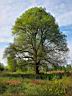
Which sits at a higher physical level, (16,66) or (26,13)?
(26,13)

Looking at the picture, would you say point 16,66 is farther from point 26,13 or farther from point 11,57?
point 26,13

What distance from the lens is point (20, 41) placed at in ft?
156

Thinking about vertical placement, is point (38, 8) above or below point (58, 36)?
above

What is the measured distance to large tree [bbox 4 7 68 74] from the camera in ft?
155

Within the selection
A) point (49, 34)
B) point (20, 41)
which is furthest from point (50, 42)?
point (20, 41)

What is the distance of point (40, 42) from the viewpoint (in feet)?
155

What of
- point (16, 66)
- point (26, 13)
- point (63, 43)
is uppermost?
point (26, 13)

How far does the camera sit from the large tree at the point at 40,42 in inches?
1863

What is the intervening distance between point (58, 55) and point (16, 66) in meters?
6.33

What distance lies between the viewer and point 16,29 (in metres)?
49.1

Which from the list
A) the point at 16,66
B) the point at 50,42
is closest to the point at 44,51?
the point at 50,42

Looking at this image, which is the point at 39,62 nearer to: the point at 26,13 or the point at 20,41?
the point at 20,41

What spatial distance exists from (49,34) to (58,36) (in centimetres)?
152

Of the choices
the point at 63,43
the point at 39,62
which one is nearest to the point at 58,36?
the point at 63,43
